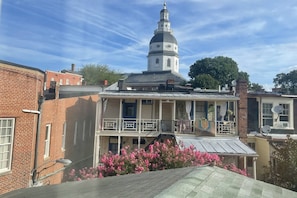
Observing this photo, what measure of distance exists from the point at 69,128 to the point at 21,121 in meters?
4.09

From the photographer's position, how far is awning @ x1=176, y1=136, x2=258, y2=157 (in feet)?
29.3

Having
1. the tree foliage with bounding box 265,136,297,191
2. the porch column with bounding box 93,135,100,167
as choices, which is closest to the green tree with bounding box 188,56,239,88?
the porch column with bounding box 93,135,100,167

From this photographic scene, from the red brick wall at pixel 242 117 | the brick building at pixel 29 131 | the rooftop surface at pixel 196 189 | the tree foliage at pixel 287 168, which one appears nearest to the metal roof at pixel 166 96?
the red brick wall at pixel 242 117

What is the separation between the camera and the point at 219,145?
9.79 metres

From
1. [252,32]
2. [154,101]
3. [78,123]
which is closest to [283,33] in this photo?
[252,32]

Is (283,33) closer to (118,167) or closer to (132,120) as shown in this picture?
(118,167)

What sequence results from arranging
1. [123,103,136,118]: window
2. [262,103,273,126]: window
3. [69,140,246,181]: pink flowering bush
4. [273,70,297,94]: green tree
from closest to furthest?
[69,140,246,181]: pink flowering bush < [262,103,273,126]: window < [123,103,136,118]: window < [273,70,297,94]: green tree

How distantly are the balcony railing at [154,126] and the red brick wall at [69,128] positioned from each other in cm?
125

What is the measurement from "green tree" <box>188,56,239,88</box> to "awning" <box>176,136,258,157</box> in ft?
64.0

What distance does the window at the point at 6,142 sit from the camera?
602cm

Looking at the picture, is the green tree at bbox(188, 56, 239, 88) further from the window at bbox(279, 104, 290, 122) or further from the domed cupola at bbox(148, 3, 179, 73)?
the window at bbox(279, 104, 290, 122)

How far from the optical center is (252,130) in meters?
11.9

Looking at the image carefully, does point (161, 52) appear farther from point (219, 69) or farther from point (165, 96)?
point (165, 96)

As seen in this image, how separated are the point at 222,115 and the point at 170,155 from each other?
6.28 m
